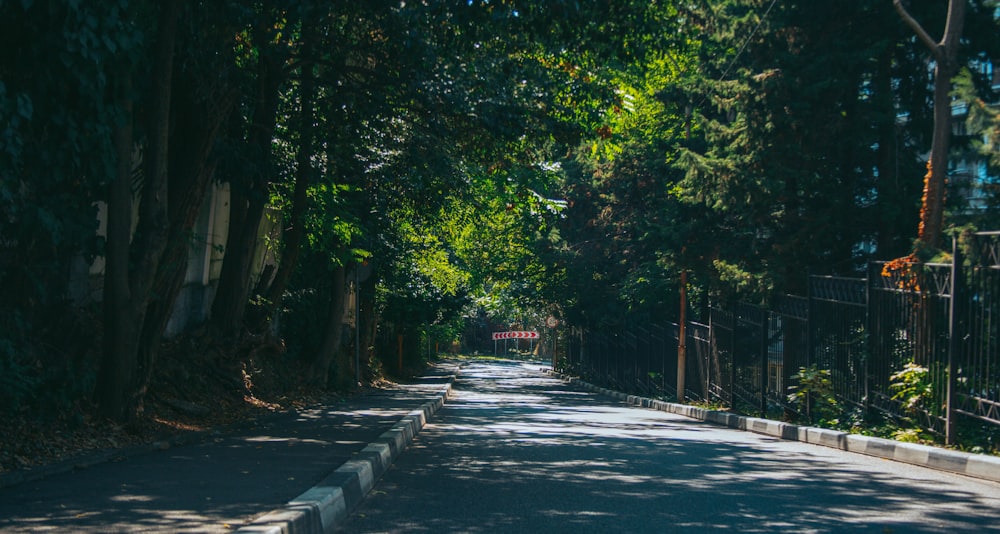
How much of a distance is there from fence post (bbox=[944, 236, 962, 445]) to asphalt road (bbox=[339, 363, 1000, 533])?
3.04 feet

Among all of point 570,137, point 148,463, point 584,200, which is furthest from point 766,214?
point 584,200

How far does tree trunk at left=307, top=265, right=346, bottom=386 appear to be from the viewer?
22.6 m

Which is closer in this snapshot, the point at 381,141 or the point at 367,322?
the point at 381,141

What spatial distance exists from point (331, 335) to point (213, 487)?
54.3 ft

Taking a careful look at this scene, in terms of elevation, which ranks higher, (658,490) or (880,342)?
(880,342)

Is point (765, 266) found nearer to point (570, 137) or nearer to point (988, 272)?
point (570, 137)

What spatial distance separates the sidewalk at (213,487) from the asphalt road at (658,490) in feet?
1.04

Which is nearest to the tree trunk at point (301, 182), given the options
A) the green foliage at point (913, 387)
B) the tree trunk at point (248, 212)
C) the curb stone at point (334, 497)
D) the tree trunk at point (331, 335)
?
the tree trunk at point (248, 212)

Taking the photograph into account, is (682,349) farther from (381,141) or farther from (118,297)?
(118,297)

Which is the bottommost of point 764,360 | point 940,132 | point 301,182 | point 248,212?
point 764,360

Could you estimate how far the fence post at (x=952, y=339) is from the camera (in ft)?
33.1

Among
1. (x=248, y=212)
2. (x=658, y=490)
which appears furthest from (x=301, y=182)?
(x=658, y=490)

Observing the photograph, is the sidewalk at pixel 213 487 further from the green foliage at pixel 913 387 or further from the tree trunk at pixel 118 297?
the green foliage at pixel 913 387

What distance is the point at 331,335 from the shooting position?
75.8 feet
